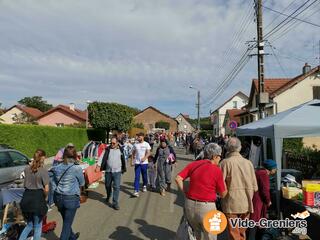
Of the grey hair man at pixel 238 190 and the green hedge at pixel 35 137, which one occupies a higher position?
the green hedge at pixel 35 137

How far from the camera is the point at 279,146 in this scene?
7.54 m

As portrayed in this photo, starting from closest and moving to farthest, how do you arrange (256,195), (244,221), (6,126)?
(244,221) < (256,195) < (6,126)

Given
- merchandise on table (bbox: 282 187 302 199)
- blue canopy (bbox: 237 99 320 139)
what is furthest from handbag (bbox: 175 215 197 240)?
blue canopy (bbox: 237 99 320 139)

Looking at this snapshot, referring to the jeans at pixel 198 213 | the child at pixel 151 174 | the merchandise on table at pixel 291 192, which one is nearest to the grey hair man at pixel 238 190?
the jeans at pixel 198 213

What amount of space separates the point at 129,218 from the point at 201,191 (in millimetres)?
4217

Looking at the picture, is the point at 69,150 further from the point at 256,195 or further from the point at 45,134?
the point at 45,134

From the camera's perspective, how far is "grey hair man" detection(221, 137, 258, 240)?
5430 mm

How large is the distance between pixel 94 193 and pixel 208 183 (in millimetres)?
7960

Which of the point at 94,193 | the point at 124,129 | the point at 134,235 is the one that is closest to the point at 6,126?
the point at 94,193

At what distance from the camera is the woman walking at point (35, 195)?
5.95 meters

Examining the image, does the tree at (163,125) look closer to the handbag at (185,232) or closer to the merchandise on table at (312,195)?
the merchandise on table at (312,195)

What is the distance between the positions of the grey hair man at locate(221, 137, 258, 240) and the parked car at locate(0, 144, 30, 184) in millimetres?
7420

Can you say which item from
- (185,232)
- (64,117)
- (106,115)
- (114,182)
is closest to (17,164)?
(114,182)

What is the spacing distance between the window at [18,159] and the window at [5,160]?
0.17 m
